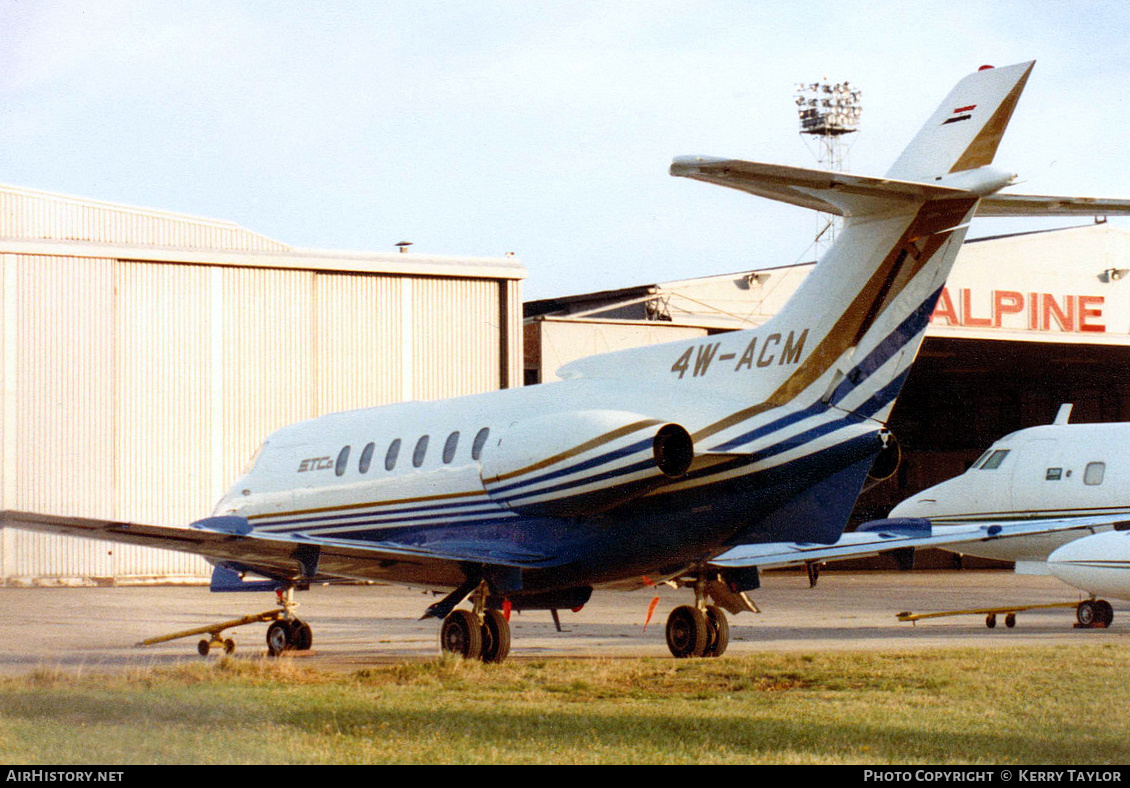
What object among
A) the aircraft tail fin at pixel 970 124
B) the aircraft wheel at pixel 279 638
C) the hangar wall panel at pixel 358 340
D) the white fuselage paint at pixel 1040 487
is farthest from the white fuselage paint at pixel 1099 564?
the hangar wall panel at pixel 358 340

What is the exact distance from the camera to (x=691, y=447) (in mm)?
12039

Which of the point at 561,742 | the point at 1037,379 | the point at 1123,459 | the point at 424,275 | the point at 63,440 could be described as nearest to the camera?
the point at 561,742

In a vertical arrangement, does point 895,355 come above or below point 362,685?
above

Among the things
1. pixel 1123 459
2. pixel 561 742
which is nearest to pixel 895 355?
pixel 561 742

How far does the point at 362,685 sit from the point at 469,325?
75.1 feet

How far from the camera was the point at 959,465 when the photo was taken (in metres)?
53.8

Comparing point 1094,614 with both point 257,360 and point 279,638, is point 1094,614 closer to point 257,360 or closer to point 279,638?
point 279,638

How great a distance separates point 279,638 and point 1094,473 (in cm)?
1403

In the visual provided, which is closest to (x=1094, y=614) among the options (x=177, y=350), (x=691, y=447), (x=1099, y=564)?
(x=1099, y=564)

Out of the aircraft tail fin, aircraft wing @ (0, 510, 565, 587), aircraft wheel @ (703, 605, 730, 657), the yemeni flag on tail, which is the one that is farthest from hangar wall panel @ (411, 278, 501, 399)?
the yemeni flag on tail

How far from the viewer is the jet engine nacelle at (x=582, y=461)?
12.1 m

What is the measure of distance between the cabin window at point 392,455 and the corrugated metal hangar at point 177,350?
16.1 metres

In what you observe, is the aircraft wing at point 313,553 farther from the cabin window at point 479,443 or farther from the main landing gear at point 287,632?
Result: the cabin window at point 479,443

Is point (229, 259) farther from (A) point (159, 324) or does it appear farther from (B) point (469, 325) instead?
(B) point (469, 325)
